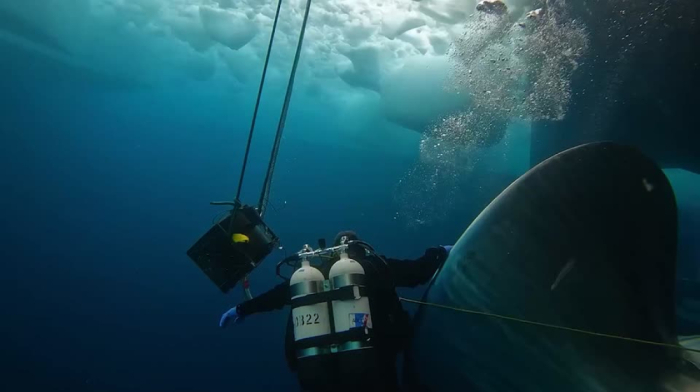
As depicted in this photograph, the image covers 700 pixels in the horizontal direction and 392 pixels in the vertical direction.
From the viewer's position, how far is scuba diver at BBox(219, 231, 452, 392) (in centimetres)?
314

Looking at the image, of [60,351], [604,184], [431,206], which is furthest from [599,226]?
[431,206]

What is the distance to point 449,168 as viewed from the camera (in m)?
45.3

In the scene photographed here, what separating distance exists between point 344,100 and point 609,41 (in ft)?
77.0

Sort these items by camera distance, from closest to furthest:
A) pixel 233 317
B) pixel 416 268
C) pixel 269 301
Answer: pixel 416 268 < pixel 269 301 < pixel 233 317

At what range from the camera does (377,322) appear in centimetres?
347

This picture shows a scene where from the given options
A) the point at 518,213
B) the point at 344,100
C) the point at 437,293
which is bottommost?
the point at 437,293

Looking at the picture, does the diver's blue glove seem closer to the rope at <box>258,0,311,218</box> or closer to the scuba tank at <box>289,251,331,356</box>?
the rope at <box>258,0,311,218</box>

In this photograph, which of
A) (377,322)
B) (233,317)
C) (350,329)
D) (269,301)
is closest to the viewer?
(350,329)

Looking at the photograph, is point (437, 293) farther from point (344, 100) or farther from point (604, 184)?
point (344, 100)

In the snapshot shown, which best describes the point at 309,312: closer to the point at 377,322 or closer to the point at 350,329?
the point at 350,329

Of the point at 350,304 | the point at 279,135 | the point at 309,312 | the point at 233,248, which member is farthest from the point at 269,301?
the point at 279,135

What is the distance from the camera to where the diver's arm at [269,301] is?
3926 millimetres

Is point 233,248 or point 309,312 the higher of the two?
point 233,248

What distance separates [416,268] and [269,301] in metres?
1.51
